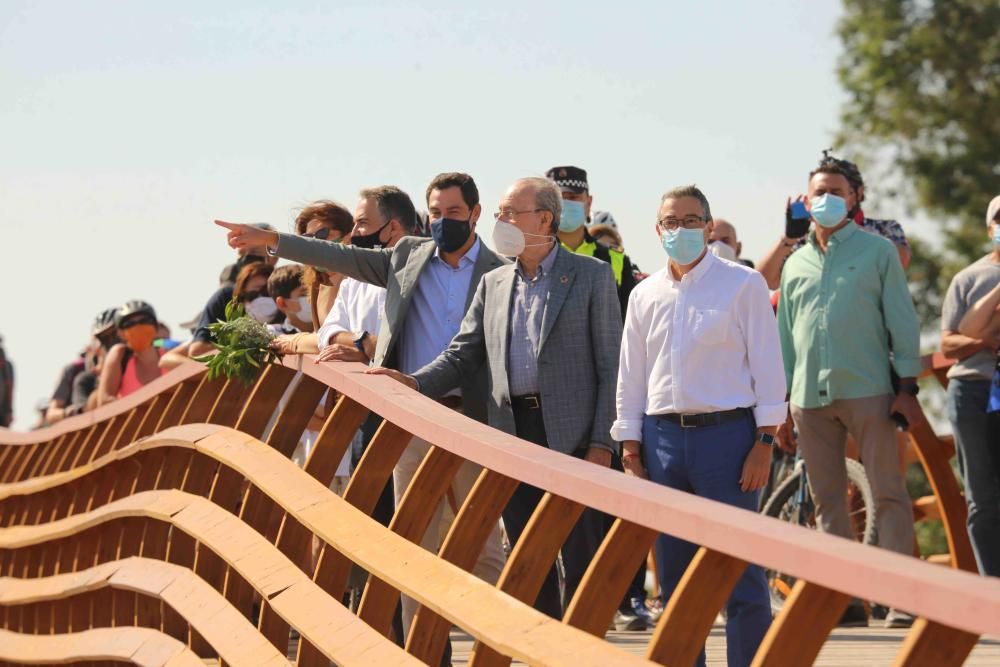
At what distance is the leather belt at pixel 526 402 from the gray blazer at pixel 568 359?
0.02 meters

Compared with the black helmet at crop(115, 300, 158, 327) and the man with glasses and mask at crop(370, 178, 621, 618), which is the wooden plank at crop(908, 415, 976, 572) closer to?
the man with glasses and mask at crop(370, 178, 621, 618)

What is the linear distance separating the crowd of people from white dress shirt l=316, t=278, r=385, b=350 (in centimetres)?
1

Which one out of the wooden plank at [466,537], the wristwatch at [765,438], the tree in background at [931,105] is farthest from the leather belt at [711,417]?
the tree in background at [931,105]

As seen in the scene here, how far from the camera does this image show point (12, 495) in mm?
11070

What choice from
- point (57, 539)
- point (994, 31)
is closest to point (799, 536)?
point (57, 539)

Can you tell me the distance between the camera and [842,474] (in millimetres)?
9055

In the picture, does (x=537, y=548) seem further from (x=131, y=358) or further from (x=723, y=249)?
(x=131, y=358)

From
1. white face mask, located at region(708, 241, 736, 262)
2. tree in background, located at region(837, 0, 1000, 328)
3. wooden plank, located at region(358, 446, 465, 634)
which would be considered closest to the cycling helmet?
white face mask, located at region(708, 241, 736, 262)

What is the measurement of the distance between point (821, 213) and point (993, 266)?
842 mm

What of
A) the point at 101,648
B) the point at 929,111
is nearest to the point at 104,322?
the point at 101,648

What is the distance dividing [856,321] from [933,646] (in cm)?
569

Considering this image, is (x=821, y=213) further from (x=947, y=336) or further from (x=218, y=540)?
(x=218, y=540)

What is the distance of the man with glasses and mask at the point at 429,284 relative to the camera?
7887mm

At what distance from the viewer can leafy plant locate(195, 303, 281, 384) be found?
7715mm
